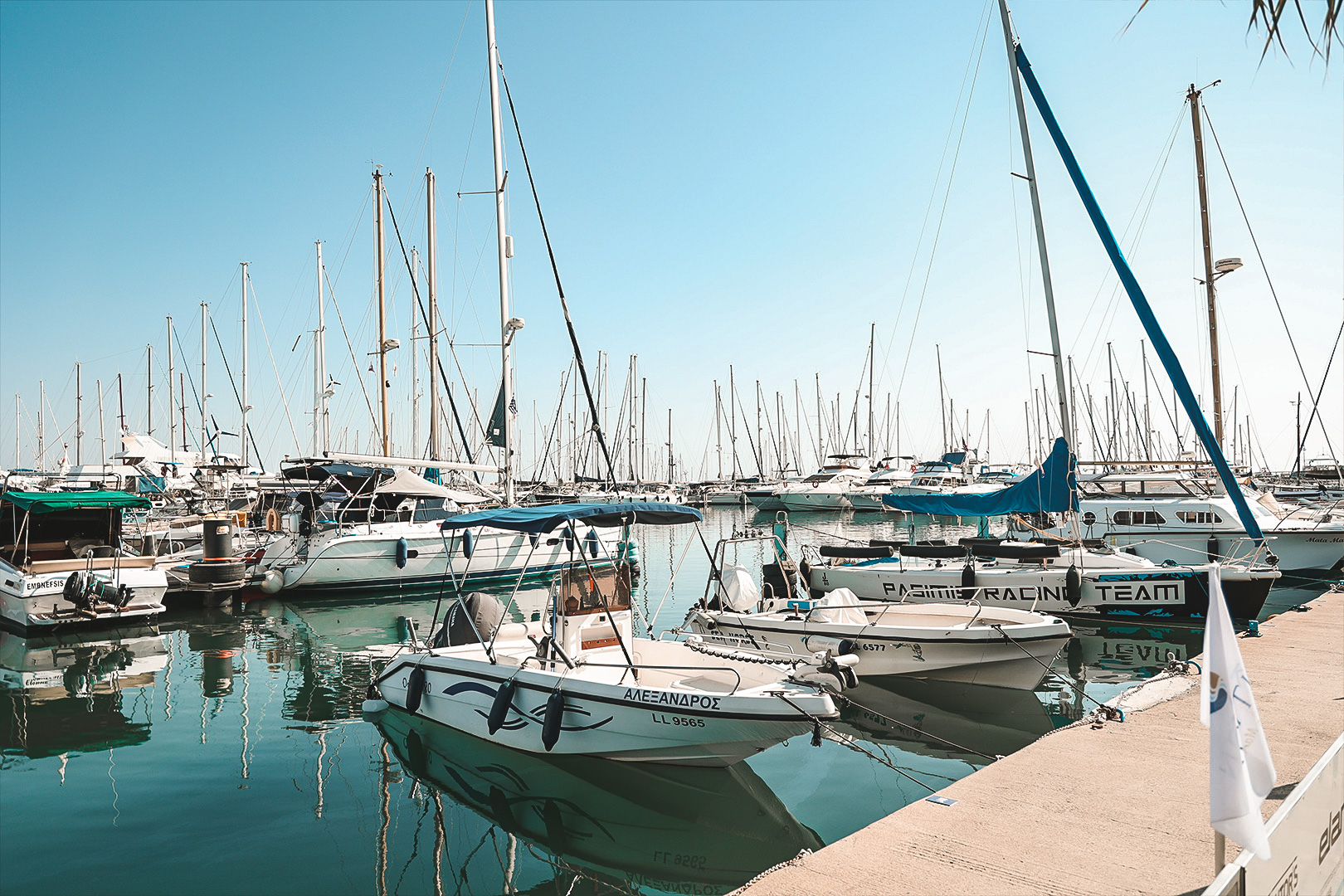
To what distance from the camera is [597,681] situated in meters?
8.69

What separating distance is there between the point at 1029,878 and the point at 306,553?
22006mm

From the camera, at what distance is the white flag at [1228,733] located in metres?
3.11

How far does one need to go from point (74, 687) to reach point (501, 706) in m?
9.20

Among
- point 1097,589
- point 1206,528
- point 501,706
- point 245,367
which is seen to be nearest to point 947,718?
point 501,706

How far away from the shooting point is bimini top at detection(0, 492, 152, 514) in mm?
18062

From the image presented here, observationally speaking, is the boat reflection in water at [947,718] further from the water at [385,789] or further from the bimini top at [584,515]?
the bimini top at [584,515]

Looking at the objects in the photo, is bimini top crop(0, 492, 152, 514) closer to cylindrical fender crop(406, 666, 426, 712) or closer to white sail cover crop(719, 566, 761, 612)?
cylindrical fender crop(406, 666, 426, 712)

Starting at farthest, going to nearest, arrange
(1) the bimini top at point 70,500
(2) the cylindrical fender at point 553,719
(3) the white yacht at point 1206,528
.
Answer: (3) the white yacht at point 1206,528
(1) the bimini top at point 70,500
(2) the cylindrical fender at point 553,719

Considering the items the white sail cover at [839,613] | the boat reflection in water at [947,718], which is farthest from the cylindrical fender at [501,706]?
the white sail cover at [839,613]

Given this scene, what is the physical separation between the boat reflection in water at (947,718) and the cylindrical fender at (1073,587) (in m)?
4.17

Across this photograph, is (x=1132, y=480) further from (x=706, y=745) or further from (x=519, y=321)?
(x=706, y=745)

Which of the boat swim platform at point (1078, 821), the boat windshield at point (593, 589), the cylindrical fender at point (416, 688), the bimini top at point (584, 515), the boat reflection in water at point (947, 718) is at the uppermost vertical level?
the bimini top at point (584, 515)

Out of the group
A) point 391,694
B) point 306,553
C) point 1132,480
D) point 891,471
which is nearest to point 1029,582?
point 1132,480

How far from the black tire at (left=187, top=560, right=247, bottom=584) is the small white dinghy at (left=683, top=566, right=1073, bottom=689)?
14458mm
